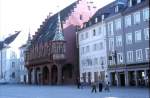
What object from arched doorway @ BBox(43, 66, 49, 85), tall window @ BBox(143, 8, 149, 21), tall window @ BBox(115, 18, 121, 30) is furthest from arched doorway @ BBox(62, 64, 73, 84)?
tall window @ BBox(143, 8, 149, 21)

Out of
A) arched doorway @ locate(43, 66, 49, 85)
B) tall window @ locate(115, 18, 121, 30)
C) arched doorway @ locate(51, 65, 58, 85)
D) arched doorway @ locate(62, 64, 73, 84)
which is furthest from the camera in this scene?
arched doorway @ locate(43, 66, 49, 85)

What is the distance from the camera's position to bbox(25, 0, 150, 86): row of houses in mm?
59875

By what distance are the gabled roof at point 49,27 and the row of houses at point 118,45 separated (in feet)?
25.8

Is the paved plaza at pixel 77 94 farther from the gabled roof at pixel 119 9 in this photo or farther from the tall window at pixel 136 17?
the gabled roof at pixel 119 9

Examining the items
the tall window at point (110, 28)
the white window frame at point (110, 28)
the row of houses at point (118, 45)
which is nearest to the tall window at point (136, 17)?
the row of houses at point (118, 45)

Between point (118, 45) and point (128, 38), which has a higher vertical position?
point (128, 38)

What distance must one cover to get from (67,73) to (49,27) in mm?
13939

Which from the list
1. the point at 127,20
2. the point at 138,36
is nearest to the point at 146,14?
the point at 138,36

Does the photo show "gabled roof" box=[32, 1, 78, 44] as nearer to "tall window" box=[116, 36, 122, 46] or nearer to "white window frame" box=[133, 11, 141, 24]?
"tall window" box=[116, 36, 122, 46]

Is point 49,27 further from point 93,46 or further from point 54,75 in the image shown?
point 93,46

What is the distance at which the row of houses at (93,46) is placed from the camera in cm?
5988

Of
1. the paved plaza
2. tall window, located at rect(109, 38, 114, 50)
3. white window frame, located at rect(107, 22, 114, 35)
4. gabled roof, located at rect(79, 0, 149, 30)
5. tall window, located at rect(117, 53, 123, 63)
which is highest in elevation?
gabled roof, located at rect(79, 0, 149, 30)

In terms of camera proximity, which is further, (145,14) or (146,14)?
(145,14)

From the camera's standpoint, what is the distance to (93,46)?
77.2 metres
